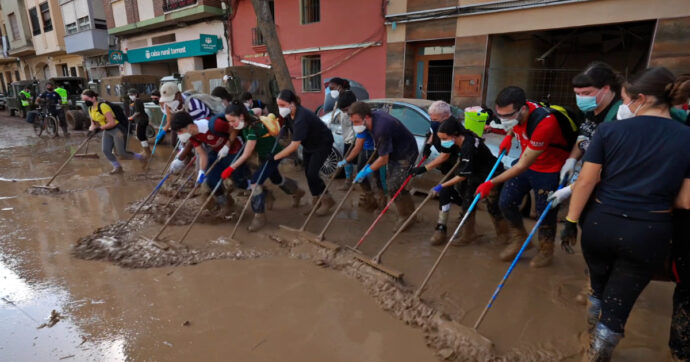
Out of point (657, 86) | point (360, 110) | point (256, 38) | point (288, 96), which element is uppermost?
point (256, 38)

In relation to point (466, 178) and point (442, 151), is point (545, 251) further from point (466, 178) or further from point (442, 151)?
point (442, 151)

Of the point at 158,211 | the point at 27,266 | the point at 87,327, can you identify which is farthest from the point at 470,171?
the point at 27,266

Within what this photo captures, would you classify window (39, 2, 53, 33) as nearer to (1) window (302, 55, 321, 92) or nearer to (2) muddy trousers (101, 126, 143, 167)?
(1) window (302, 55, 321, 92)

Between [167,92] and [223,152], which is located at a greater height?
[167,92]

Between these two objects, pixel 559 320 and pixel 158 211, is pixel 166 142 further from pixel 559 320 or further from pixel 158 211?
pixel 559 320

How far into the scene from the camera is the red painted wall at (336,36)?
33.9 ft

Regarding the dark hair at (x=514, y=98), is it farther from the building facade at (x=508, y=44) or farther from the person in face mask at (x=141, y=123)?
the person in face mask at (x=141, y=123)

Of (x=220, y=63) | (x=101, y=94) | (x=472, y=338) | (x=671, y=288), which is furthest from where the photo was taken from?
(x=220, y=63)

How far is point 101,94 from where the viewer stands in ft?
44.4

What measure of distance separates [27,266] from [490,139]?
5293 mm

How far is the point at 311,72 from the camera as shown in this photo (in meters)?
12.5

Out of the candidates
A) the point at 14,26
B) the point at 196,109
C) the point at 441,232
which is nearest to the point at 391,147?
the point at 441,232

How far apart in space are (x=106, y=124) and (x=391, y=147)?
561 cm

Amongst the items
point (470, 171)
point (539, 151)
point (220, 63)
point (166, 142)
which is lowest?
point (166, 142)
